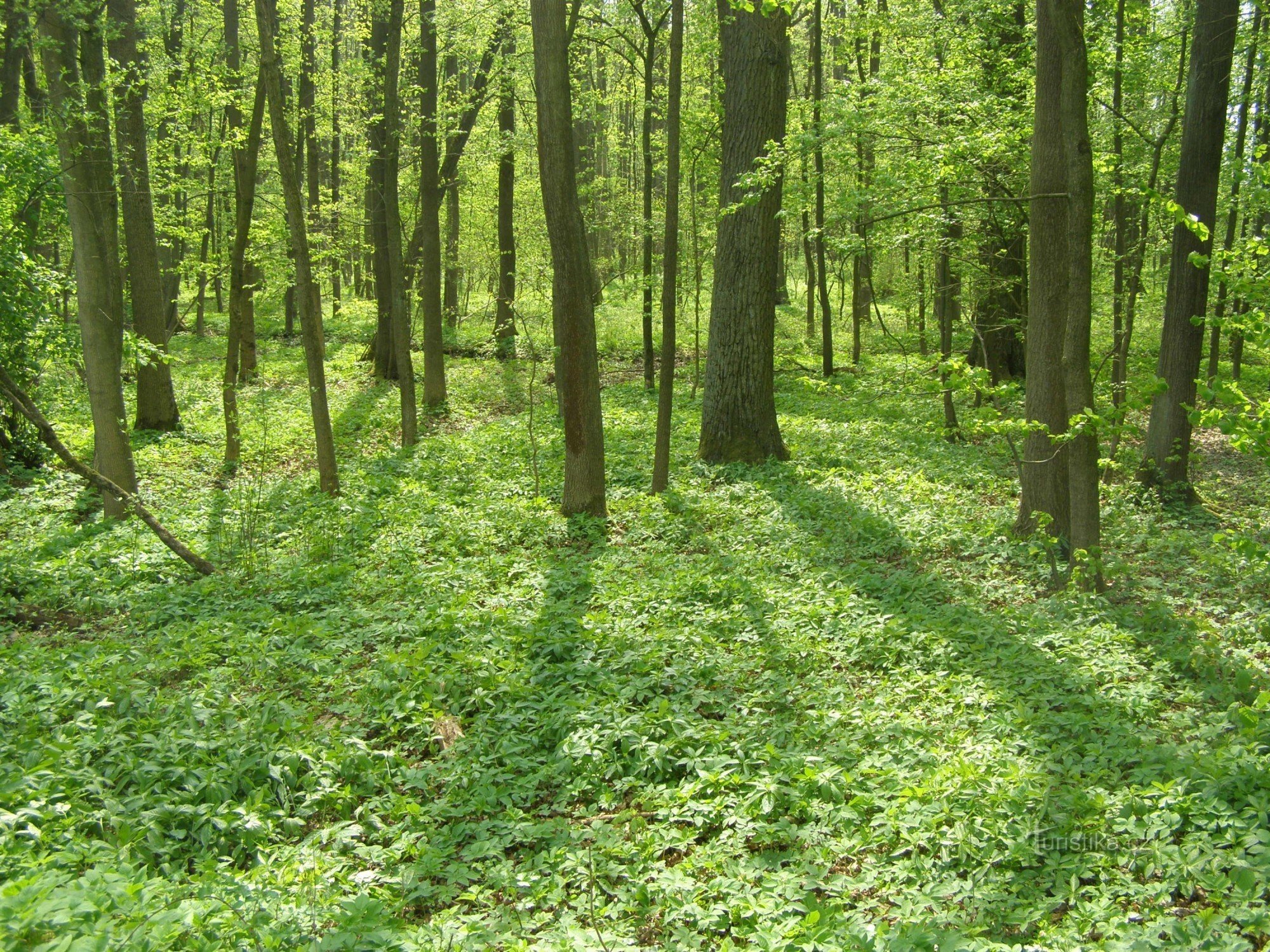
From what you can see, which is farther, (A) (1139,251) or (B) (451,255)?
(B) (451,255)

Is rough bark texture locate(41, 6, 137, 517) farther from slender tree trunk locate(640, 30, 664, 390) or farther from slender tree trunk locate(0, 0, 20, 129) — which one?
slender tree trunk locate(640, 30, 664, 390)

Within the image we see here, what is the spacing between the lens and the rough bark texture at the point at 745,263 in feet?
38.2

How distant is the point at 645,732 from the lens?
5.05 m

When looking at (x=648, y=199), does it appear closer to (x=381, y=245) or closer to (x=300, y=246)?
(x=381, y=245)

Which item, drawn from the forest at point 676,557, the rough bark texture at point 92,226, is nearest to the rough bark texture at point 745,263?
the forest at point 676,557

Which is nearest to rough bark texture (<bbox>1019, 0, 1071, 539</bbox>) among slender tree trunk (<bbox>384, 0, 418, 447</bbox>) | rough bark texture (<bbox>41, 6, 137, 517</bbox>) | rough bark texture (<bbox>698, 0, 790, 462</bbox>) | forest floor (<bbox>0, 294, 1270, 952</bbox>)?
forest floor (<bbox>0, 294, 1270, 952</bbox>)

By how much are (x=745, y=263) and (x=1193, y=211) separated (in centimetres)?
540

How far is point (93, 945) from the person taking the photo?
2908mm

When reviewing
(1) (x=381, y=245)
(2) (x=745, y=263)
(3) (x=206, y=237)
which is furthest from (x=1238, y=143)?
(3) (x=206, y=237)

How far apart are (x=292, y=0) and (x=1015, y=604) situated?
78.1 feet

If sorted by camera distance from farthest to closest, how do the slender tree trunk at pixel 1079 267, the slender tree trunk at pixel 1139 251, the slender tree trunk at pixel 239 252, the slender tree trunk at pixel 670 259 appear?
the slender tree trunk at pixel 239 252, the slender tree trunk at pixel 1139 251, the slender tree trunk at pixel 670 259, the slender tree trunk at pixel 1079 267

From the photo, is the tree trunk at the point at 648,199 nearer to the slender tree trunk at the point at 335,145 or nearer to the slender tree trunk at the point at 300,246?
the slender tree trunk at the point at 300,246

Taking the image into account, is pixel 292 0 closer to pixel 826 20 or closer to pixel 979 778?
pixel 826 20

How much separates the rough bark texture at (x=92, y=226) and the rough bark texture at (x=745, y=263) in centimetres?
779
